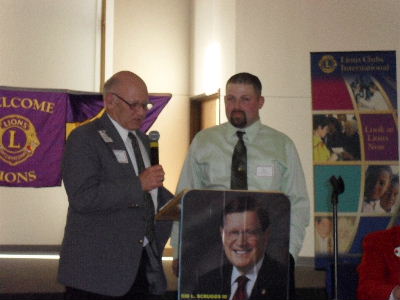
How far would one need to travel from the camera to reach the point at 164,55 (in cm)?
770

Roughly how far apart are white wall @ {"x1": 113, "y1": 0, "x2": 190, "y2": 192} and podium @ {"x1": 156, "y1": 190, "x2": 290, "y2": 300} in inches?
218

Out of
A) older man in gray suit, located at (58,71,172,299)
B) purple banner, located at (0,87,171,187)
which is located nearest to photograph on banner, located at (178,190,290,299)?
older man in gray suit, located at (58,71,172,299)

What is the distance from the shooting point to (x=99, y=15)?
7609 millimetres

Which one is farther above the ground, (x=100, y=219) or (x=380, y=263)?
(x=100, y=219)

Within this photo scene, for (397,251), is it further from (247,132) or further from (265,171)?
(247,132)

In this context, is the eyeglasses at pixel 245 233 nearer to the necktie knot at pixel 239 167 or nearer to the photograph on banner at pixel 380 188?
the necktie knot at pixel 239 167

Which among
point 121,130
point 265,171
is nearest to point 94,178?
point 121,130

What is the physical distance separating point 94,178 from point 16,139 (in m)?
4.40

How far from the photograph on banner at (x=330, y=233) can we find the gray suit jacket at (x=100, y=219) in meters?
3.84

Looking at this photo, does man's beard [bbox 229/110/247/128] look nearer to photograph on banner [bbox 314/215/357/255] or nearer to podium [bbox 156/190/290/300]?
podium [bbox 156/190/290/300]

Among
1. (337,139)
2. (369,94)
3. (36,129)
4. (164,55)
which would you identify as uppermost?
(164,55)

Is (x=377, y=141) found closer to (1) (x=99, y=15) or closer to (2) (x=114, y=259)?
(1) (x=99, y=15)

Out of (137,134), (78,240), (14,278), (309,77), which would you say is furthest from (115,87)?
(309,77)

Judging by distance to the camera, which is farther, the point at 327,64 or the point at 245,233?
the point at 327,64
